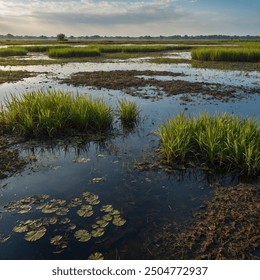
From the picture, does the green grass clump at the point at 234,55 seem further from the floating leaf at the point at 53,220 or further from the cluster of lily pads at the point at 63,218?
the floating leaf at the point at 53,220

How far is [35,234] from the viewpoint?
4.43m

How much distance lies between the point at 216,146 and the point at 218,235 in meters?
3.00

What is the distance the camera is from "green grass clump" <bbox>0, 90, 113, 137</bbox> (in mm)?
8852

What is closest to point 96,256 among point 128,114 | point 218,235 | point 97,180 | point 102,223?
point 102,223

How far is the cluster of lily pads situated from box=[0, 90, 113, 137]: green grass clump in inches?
147

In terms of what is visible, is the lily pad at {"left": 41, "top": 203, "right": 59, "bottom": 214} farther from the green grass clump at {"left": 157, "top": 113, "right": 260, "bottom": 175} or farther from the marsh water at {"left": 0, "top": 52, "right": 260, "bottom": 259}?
the green grass clump at {"left": 157, "top": 113, "right": 260, "bottom": 175}

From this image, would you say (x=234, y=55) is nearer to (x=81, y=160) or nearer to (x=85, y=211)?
(x=81, y=160)

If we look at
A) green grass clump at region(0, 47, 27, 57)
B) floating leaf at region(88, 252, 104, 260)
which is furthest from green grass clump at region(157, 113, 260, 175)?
green grass clump at region(0, 47, 27, 57)

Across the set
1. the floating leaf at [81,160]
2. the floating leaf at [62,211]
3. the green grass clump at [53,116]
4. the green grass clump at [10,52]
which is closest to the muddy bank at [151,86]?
the green grass clump at [53,116]

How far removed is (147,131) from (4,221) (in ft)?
19.7

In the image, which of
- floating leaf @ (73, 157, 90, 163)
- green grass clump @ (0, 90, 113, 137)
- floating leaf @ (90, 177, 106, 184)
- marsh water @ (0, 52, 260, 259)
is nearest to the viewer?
marsh water @ (0, 52, 260, 259)

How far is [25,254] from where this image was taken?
4.07 meters

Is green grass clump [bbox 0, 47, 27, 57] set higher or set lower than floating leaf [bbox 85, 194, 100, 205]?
higher

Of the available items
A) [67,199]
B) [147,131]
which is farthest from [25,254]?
[147,131]
